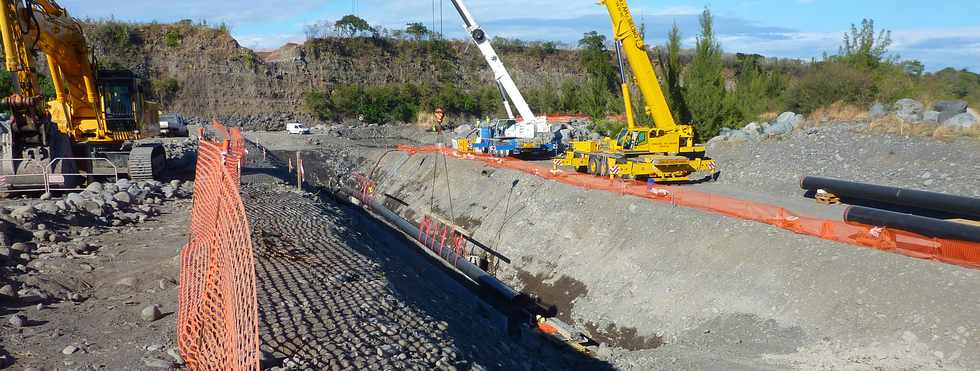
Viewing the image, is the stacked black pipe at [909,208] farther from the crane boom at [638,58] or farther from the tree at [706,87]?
the tree at [706,87]

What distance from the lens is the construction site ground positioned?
9.95m

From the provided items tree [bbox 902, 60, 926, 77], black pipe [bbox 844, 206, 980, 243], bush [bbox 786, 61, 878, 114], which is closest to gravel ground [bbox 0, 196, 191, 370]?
black pipe [bbox 844, 206, 980, 243]

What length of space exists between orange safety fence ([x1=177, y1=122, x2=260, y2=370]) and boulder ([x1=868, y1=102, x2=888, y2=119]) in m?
24.4

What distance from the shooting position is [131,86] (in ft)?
66.4

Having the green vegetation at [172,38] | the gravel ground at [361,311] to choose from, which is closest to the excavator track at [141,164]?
the gravel ground at [361,311]

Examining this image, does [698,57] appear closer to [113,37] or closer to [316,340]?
[316,340]

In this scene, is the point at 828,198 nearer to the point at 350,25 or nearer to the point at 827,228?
the point at 827,228

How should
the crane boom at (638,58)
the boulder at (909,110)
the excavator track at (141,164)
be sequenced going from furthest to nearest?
the boulder at (909,110), the crane boom at (638,58), the excavator track at (141,164)

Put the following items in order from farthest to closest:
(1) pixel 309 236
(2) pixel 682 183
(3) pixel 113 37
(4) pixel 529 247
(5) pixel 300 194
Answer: (3) pixel 113 37 → (2) pixel 682 183 → (5) pixel 300 194 → (4) pixel 529 247 → (1) pixel 309 236

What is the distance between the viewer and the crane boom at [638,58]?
2211 cm

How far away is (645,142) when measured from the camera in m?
21.6

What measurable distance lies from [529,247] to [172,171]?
1286 cm

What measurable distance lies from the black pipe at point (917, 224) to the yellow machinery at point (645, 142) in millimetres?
8054

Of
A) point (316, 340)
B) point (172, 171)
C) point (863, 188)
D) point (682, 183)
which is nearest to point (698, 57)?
point (682, 183)
